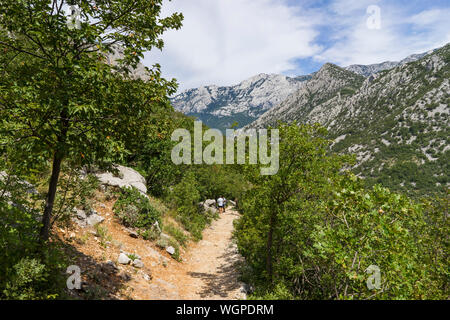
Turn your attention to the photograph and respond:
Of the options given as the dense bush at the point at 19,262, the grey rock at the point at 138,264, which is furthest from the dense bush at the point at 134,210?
the dense bush at the point at 19,262

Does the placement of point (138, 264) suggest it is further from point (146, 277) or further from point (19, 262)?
point (19, 262)

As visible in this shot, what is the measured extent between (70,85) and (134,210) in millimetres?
8937

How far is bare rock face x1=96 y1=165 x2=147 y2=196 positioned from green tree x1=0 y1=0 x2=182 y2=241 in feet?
25.6

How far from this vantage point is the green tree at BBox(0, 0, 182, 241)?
407 cm

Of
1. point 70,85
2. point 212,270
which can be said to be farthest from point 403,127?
point 70,85

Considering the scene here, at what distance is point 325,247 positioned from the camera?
455cm

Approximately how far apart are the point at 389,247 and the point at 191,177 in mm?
16623

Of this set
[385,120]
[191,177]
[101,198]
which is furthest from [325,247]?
[385,120]

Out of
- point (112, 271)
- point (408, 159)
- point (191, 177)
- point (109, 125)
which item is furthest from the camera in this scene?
point (408, 159)

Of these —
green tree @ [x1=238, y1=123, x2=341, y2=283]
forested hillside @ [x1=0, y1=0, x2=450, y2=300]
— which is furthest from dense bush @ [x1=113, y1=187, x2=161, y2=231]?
green tree @ [x1=238, y1=123, x2=341, y2=283]

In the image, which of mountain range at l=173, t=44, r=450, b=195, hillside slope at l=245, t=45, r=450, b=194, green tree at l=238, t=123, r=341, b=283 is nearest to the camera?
green tree at l=238, t=123, r=341, b=283

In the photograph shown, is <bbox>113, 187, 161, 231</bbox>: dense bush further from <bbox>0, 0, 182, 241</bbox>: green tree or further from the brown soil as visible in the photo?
<bbox>0, 0, 182, 241</bbox>: green tree

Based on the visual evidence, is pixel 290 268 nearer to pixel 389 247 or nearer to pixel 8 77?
pixel 389 247

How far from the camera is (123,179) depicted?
13930 mm
